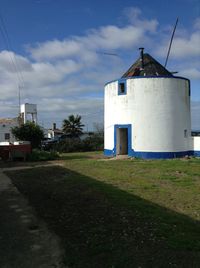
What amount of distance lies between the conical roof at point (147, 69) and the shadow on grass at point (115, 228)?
15828 millimetres

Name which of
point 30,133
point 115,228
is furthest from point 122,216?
→ point 30,133

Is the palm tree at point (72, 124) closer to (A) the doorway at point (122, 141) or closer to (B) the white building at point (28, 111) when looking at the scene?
(B) the white building at point (28, 111)

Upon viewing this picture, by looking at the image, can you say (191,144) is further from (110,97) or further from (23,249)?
(23,249)

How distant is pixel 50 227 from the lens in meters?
7.96

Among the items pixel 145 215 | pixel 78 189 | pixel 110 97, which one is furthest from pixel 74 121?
pixel 145 215

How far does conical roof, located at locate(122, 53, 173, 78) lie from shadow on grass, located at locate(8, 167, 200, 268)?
15.8 metres

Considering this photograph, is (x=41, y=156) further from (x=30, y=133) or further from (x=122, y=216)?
(x=122, y=216)

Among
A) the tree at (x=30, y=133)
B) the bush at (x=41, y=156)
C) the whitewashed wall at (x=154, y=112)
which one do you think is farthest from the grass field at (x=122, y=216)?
the tree at (x=30, y=133)

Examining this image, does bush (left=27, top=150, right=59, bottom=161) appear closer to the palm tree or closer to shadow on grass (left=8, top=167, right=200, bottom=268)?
shadow on grass (left=8, top=167, right=200, bottom=268)

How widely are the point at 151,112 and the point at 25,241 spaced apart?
775 inches

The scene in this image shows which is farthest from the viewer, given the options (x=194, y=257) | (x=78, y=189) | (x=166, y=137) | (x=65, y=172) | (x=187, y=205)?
(x=166, y=137)

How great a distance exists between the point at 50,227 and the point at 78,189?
5079 mm

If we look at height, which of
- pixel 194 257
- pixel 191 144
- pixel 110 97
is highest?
pixel 110 97

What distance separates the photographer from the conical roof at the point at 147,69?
27.3 metres
